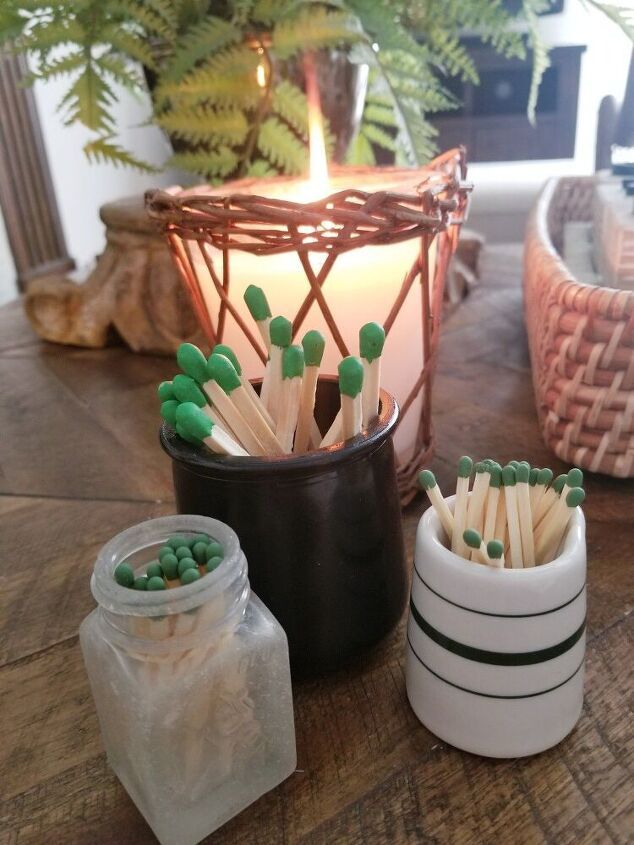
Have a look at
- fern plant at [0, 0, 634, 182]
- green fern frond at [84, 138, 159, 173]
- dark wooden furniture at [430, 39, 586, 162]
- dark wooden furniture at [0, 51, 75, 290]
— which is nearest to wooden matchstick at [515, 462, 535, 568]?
fern plant at [0, 0, 634, 182]

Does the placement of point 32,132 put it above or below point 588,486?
above

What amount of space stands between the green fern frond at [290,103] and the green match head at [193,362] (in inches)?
15.1

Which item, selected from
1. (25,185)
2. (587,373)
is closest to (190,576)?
(587,373)

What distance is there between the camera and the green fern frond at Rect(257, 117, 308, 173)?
58 centimetres

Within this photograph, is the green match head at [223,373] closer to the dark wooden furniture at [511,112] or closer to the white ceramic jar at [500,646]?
the white ceramic jar at [500,646]

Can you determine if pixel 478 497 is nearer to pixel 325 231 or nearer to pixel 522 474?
pixel 522 474

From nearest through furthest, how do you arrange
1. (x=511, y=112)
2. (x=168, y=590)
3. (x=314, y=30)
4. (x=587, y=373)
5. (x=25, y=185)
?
(x=168, y=590) < (x=587, y=373) < (x=314, y=30) < (x=25, y=185) < (x=511, y=112)

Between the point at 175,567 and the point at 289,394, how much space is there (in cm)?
8

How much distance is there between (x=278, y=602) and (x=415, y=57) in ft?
1.65

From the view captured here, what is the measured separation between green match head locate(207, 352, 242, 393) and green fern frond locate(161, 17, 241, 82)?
0.36 meters

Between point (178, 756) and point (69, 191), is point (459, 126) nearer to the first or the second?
point (69, 191)

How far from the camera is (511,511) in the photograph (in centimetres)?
26

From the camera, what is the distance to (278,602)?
0.29 m

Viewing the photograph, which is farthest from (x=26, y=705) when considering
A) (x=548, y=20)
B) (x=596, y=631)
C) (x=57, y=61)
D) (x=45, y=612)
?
(x=548, y=20)
